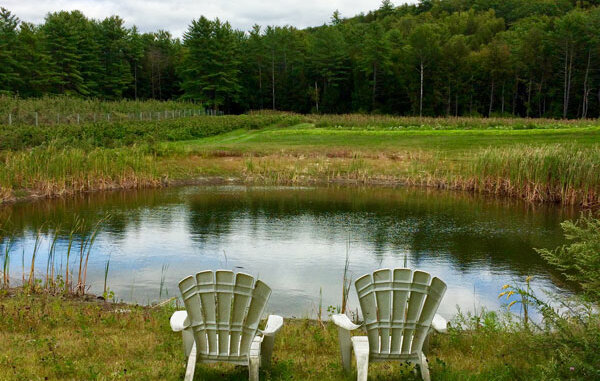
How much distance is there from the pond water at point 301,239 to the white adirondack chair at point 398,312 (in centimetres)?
341

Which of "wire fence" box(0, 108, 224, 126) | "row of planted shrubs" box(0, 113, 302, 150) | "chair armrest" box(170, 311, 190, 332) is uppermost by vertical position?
"wire fence" box(0, 108, 224, 126)

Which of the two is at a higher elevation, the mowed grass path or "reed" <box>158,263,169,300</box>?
the mowed grass path

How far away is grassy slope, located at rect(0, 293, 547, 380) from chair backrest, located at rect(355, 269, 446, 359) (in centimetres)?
41

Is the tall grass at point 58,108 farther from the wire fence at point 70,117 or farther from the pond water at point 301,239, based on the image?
the pond water at point 301,239

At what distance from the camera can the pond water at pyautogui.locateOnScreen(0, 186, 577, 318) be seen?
10406mm

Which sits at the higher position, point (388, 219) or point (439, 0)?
point (439, 0)

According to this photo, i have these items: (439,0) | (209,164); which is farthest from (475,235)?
(439,0)

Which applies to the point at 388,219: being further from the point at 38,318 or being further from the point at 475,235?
the point at 38,318

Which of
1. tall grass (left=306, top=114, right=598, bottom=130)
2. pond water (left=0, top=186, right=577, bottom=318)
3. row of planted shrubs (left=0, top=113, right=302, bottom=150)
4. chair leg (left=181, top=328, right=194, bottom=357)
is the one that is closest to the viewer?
chair leg (left=181, top=328, right=194, bottom=357)

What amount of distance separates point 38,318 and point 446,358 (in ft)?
15.8

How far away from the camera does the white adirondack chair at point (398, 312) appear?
5.18 meters

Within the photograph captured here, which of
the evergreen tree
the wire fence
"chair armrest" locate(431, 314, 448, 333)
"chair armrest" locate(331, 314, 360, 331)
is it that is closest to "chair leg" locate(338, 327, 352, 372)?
"chair armrest" locate(331, 314, 360, 331)

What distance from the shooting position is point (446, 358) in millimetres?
5980

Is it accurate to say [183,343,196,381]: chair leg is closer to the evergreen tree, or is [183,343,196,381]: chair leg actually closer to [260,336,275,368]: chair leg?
[260,336,275,368]: chair leg
